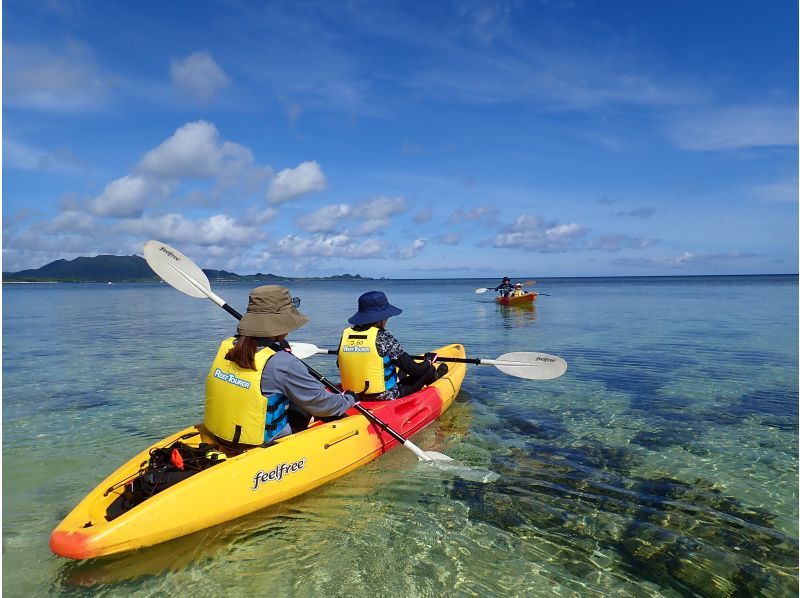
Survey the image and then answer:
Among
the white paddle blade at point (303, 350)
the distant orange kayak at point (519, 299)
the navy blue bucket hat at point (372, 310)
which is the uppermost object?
the navy blue bucket hat at point (372, 310)

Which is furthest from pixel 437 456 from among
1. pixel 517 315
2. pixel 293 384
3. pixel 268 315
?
pixel 517 315

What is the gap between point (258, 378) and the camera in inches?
188

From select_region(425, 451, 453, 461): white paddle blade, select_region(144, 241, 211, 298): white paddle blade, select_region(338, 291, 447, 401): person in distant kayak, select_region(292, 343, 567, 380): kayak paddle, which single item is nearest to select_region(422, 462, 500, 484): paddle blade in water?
select_region(425, 451, 453, 461): white paddle blade

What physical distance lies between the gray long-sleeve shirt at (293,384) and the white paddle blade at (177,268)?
12.3 ft

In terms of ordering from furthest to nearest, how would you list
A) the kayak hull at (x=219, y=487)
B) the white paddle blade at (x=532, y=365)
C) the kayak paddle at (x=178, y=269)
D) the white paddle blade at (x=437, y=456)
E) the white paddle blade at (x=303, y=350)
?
the white paddle blade at (x=303, y=350) → the white paddle blade at (x=532, y=365) → the kayak paddle at (x=178, y=269) → the white paddle blade at (x=437, y=456) → the kayak hull at (x=219, y=487)

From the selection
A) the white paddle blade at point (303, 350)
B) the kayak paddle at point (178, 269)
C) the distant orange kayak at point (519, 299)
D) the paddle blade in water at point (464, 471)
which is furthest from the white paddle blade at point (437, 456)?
the distant orange kayak at point (519, 299)

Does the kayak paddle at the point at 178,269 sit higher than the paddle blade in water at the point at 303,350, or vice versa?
the kayak paddle at the point at 178,269

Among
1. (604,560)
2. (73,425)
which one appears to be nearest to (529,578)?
(604,560)

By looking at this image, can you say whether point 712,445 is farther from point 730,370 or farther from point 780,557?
point 730,370

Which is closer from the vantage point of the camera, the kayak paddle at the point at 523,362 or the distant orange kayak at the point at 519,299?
the kayak paddle at the point at 523,362

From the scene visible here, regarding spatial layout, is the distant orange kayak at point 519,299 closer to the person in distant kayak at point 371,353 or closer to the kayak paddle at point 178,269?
the kayak paddle at point 178,269

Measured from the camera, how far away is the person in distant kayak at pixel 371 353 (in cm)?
689

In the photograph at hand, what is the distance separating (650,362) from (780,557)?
942 centimetres

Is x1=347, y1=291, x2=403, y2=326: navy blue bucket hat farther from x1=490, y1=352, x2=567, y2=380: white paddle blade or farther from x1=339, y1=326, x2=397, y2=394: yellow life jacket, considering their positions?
x1=490, y1=352, x2=567, y2=380: white paddle blade
